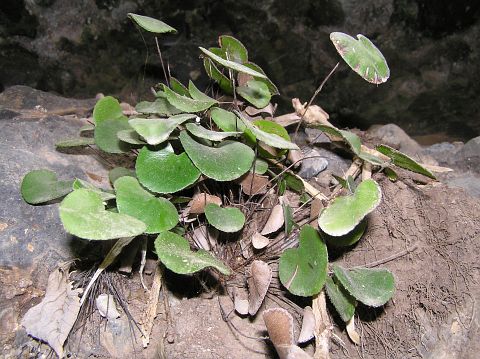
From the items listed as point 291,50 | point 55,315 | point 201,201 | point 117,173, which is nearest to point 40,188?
point 117,173

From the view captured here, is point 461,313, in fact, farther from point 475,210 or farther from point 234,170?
point 234,170

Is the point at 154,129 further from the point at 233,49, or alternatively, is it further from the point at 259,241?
the point at 233,49

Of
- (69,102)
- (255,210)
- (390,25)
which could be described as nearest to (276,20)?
(390,25)

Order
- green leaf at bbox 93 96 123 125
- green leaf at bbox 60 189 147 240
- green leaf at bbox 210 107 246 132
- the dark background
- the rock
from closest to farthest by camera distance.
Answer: green leaf at bbox 60 189 147 240
green leaf at bbox 210 107 246 132
green leaf at bbox 93 96 123 125
the rock
the dark background

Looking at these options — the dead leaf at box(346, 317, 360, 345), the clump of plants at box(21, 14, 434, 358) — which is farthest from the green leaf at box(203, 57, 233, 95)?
the dead leaf at box(346, 317, 360, 345)

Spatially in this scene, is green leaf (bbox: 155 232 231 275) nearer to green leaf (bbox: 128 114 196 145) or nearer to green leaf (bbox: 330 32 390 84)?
green leaf (bbox: 128 114 196 145)

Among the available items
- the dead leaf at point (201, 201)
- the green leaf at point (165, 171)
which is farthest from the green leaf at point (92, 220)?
the dead leaf at point (201, 201)

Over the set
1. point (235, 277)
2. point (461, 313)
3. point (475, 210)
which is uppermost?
point (475, 210)
